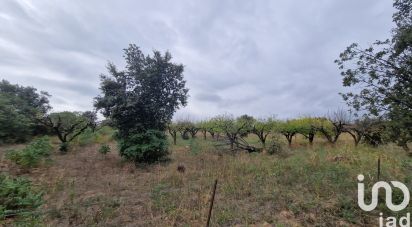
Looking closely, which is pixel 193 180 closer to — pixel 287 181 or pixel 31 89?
pixel 287 181

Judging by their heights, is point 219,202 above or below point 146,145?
below

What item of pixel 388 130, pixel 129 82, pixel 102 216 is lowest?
pixel 102 216

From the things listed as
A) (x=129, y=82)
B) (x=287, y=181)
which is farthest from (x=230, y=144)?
(x=287, y=181)

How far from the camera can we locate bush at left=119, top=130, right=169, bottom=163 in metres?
11.2

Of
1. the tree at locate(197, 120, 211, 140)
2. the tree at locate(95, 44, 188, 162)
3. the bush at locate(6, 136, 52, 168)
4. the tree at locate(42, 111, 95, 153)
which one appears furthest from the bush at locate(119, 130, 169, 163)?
the tree at locate(197, 120, 211, 140)

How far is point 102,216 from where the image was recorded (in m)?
5.06

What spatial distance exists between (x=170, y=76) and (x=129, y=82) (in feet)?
6.72

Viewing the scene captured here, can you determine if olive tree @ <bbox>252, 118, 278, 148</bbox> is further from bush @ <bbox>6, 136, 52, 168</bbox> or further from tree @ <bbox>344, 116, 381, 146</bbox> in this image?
bush @ <bbox>6, 136, 52, 168</bbox>

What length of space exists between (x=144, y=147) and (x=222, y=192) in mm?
5764

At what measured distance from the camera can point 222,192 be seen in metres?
6.42

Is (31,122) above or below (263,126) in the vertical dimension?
below

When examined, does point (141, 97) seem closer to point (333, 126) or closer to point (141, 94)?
point (141, 94)

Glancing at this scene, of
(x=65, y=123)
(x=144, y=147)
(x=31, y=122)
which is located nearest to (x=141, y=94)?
(x=144, y=147)

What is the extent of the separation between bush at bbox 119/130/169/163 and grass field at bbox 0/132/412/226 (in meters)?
1.07
